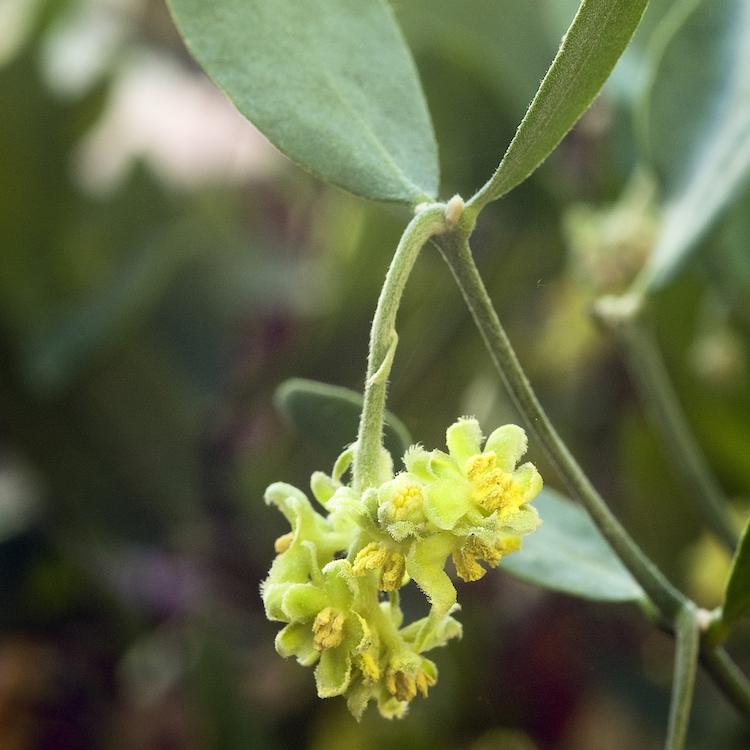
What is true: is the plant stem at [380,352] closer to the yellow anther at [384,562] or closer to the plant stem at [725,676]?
the yellow anther at [384,562]

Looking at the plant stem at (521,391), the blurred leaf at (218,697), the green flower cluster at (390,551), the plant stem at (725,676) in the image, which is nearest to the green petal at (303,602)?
the green flower cluster at (390,551)

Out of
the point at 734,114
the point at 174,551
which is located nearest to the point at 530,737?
the point at 174,551

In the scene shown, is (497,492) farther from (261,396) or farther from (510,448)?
(261,396)

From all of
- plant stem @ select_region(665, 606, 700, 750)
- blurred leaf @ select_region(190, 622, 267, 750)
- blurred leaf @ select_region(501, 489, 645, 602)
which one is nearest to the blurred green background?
blurred leaf @ select_region(190, 622, 267, 750)

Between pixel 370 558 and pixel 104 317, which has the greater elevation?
pixel 370 558

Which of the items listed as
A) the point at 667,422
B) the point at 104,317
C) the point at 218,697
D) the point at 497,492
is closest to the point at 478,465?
the point at 497,492

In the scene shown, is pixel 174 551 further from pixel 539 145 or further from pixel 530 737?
pixel 539 145
